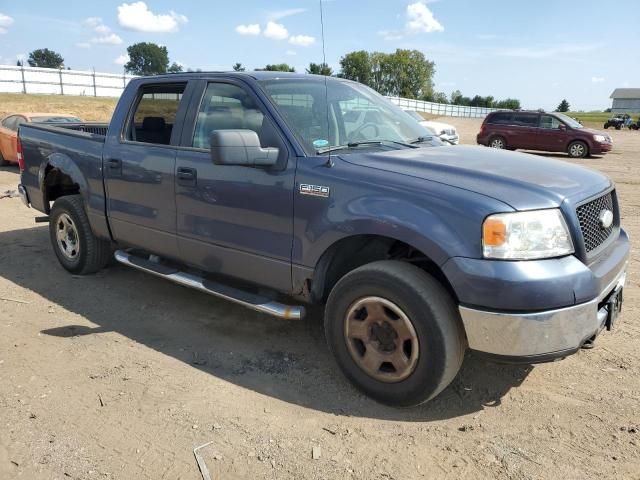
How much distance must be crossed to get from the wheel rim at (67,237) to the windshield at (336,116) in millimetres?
2809

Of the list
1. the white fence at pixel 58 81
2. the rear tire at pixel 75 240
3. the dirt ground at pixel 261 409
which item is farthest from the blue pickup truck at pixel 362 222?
the white fence at pixel 58 81

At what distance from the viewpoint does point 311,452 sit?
9.21ft

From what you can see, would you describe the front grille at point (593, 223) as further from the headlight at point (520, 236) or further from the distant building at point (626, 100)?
the distant building at point (626, 100)

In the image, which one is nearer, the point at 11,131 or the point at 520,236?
the point at 520,236

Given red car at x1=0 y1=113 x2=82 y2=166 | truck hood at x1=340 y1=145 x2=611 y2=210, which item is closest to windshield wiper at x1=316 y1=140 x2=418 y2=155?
truck hood at x1=340 y1=145 x2=611 y2=210

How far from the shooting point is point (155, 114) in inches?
180

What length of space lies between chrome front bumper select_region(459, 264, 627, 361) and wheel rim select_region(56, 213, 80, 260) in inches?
163

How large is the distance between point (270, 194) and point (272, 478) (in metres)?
1.70

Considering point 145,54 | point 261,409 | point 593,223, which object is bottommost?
point 261,409

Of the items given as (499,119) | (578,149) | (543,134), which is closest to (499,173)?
(543,134)

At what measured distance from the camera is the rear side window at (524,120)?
20703 mm

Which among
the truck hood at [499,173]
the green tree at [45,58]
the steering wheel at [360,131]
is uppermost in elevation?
the green tree at [45,58]

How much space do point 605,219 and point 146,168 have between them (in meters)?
3.29

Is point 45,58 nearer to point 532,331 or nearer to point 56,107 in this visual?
point 56,107
